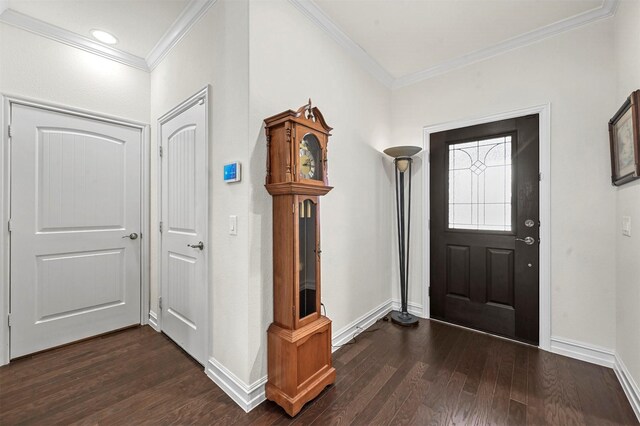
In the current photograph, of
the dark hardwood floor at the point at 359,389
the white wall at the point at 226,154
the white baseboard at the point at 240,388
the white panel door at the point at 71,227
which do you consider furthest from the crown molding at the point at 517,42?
the white baseboard at the point at 240,388

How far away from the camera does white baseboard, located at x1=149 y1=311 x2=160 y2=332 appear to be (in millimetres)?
2674

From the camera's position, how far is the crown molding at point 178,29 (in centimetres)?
202

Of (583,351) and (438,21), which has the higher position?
(438,21)

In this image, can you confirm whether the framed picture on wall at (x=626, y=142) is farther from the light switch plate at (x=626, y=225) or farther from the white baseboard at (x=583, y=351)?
the white baseboard at (x=583, y=351)

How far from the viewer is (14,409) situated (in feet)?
5.32

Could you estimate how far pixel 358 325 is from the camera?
262cm

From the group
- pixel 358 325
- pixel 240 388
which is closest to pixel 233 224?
pixel 240 388

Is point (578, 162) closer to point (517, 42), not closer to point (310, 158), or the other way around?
point (517, 42)

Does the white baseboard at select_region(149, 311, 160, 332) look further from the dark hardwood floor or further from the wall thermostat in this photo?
the wall thermostat

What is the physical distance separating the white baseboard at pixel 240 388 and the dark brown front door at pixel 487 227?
203 centimetres

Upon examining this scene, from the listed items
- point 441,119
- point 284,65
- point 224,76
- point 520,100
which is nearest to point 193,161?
point 224,76

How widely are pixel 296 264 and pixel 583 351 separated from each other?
2.42 meters

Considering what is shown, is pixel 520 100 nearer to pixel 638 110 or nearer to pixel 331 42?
pixel 638 110

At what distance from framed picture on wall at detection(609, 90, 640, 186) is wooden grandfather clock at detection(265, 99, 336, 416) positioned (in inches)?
71.5
